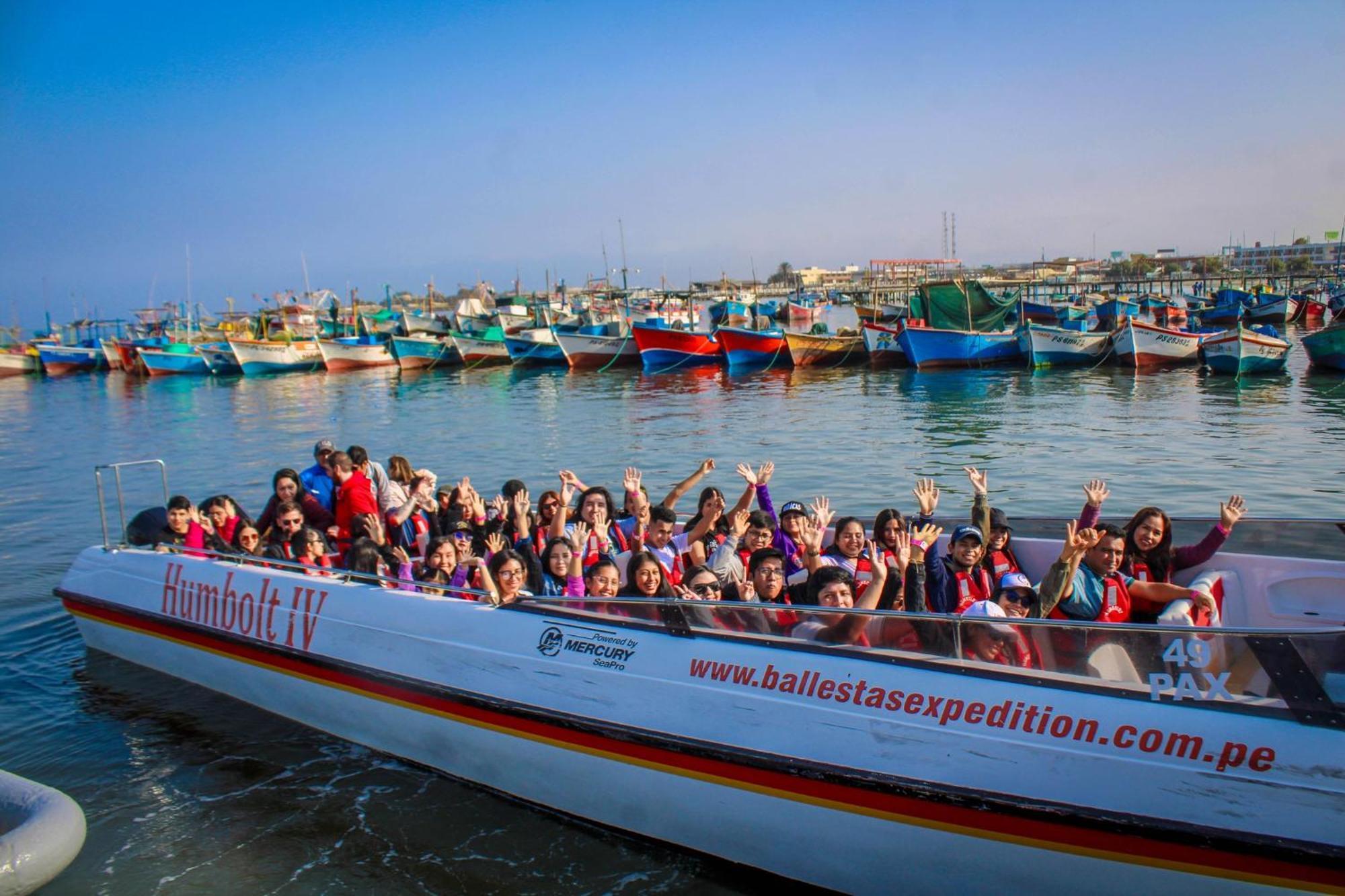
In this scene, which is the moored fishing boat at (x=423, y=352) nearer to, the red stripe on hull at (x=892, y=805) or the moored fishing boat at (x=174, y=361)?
the moored fishing boat at (x=174, y=361)

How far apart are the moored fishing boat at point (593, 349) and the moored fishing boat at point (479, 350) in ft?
17.6

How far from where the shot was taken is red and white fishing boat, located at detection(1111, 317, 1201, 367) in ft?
104

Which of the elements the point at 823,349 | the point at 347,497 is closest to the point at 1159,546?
the point at 347,497

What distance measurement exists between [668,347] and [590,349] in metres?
4.13

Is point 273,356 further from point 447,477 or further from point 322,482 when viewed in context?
point 322,482

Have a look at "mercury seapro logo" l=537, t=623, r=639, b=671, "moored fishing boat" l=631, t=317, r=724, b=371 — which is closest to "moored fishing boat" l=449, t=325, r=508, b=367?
"moored fishing boat" l=631, t=317, r=724, b=371

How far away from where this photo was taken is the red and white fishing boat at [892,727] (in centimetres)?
340

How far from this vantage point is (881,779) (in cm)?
391

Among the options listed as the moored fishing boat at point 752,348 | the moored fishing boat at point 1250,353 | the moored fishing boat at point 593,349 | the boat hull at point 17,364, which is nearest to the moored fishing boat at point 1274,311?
the moored fishing boat at point 1250,353

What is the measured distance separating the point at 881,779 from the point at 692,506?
8488 mm

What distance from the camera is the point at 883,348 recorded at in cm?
3656

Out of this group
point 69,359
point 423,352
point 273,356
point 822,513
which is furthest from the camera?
point 69,359

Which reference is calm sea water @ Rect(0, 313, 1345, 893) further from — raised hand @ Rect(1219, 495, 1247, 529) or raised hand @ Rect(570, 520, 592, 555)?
raised hand @ Rect(1219, 495, 1247, 529)

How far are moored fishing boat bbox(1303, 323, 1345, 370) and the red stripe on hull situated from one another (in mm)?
29534
